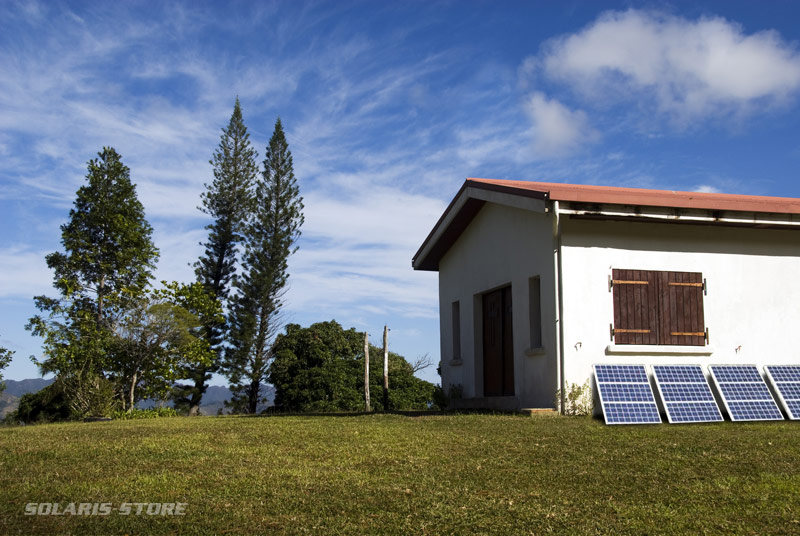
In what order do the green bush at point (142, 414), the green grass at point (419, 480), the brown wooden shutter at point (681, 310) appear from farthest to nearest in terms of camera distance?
the green bush at point (142, 414) → the brown wooden shutter at point (681, 310) → the green grass at point (419, 480)

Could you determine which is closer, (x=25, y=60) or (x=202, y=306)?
(x=25, y=60)

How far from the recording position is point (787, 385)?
1095 centimetres

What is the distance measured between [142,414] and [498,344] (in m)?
8.64

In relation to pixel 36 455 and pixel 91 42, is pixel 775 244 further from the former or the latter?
pixel 91 42

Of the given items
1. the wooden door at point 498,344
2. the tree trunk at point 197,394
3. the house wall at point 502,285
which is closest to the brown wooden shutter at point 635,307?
the house wall at point 502,285

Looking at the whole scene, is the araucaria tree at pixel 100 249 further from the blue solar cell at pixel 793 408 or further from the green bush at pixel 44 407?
the blue solar cell at pixel 793 408

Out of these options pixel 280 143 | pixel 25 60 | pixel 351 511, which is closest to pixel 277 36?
pixel 25 60

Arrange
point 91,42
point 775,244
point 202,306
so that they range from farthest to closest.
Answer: point 202,306 < point 91,42 < point 775,244

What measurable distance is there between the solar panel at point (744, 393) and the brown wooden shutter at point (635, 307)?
1077mm

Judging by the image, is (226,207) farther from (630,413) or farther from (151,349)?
(630,413)

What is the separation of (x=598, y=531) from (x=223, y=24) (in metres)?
12.5

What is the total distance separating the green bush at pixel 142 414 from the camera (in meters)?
16.1

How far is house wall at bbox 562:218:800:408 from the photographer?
1101 centimetres

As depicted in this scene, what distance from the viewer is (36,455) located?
279 inches
